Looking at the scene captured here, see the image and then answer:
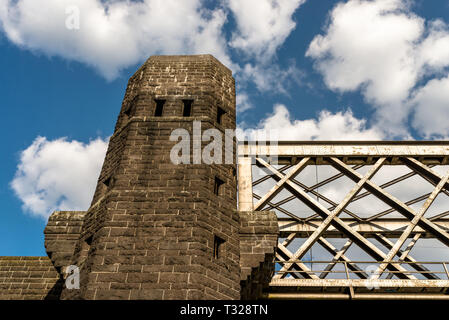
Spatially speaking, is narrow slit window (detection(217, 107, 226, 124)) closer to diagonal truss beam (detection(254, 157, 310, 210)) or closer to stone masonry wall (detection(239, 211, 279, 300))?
diagonal truss beam (detection(254, 157, 310, 210))

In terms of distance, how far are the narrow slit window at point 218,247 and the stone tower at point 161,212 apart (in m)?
0.02

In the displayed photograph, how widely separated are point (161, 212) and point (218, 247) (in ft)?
5.24

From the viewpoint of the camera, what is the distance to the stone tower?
8.61 meters

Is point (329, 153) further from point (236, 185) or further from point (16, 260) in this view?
point (16, 260)

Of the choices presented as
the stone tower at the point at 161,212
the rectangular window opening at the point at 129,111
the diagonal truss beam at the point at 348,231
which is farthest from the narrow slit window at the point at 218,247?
the rectangular window opening at the point at 129,111

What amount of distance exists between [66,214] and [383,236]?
1063 centimetres

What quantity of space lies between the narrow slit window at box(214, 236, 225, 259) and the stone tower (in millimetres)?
24

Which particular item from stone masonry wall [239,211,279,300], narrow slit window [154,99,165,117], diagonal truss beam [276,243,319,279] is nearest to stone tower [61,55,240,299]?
narrow slit window [154,99,165,117]

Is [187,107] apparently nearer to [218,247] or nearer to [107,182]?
[107,182]

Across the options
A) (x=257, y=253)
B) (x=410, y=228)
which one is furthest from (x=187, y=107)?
(x=410, y=228)

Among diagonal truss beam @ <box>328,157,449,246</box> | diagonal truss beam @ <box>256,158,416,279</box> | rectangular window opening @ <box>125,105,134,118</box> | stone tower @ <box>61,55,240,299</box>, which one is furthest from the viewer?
rectangular window opening @ <box>125,105,134,118</box>

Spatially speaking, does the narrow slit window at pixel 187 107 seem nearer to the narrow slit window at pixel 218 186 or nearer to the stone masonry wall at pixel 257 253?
the narrow slit window at pixel 218 186

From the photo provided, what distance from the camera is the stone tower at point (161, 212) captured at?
8.61m

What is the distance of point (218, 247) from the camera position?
9875 millimetres
